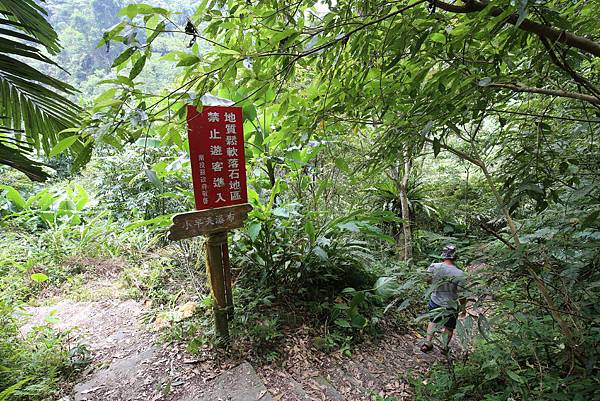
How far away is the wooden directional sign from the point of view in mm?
2414

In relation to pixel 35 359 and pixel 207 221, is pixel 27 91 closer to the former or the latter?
pixel 207 221

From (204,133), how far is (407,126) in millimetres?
1782

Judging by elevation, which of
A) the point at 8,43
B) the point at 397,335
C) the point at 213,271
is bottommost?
the point at 397,335

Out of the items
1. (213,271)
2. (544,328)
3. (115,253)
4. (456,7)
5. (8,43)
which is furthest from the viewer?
(115,253)

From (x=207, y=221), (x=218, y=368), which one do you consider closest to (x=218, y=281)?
(x=207, y=221)

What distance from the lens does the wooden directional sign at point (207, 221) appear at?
241cm

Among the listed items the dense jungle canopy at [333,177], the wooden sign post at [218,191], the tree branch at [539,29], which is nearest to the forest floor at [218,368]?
the dense jungle canopy at [333,177]

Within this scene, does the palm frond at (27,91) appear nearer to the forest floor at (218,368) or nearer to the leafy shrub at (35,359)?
the leafy shrub at (35,359)

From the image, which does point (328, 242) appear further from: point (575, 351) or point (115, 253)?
point (115, 253)

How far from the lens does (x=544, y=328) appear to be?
82.3 inches

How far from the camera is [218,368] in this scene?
253cm

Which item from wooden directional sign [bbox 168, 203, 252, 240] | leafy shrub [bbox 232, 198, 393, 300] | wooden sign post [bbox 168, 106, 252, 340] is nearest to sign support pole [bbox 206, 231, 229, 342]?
wooden sign post [bbox 168, 106, 252, 340]

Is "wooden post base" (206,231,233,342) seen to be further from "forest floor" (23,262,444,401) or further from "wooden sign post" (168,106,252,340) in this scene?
"forest floor" (23,262,444,401)

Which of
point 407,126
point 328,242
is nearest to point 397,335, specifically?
point 328,242
